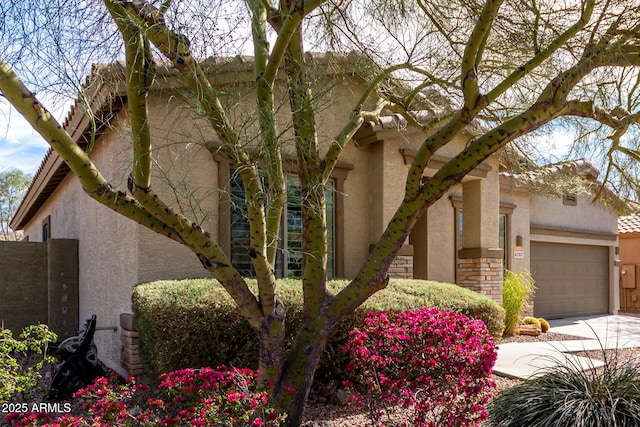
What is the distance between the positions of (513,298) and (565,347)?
229 cm

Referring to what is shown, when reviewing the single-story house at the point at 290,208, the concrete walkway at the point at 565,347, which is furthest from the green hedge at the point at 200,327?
the concrete walkway at the point at 565,347

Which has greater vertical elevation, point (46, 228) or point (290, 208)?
point (290, 208)

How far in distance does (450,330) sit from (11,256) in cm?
898

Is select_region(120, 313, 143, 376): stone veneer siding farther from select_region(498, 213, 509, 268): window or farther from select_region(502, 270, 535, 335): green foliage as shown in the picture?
select_region(498, 213, 509, 268): window

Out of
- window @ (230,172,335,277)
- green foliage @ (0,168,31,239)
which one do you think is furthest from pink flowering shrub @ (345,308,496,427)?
green foliage @ (0,168,31,239)

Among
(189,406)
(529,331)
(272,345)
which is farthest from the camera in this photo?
(529,331)

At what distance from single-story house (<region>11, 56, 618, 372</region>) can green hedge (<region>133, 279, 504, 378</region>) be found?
925 mm

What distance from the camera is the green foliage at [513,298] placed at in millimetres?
12008

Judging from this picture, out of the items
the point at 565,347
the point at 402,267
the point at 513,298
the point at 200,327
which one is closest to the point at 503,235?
the point at 513,298

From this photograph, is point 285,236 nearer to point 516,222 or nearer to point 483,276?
point 483,276

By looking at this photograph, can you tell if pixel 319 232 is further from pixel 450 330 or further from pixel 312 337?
pixel 450 330

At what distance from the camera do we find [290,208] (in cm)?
902

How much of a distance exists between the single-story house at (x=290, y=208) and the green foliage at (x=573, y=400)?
9.85 ft

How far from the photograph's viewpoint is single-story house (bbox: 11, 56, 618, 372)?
673cm
